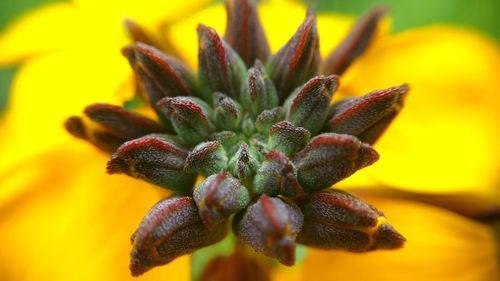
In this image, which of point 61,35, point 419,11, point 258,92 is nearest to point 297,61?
point 258,92

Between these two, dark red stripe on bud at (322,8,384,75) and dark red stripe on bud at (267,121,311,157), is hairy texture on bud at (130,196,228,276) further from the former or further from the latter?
dark red stripe on bud at (322,8,384,75)

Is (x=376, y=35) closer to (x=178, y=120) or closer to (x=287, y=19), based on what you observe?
(x=287, y=19)

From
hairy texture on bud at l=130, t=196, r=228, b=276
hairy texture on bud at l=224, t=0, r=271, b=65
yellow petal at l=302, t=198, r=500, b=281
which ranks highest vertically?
hairy texture on bud at l=224, t=0, r=271, b=65

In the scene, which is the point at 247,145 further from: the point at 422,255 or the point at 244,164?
the point at 422,255

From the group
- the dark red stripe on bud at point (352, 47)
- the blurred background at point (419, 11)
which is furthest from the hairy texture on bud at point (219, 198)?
the blurred background at point (419, 11)

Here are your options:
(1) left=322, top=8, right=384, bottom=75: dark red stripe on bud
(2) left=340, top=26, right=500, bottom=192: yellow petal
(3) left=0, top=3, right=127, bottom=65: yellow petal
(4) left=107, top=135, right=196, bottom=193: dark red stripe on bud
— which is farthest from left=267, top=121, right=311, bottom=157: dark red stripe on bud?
(3) left=0, top=3, right=127, bottom=65: yellow petal
